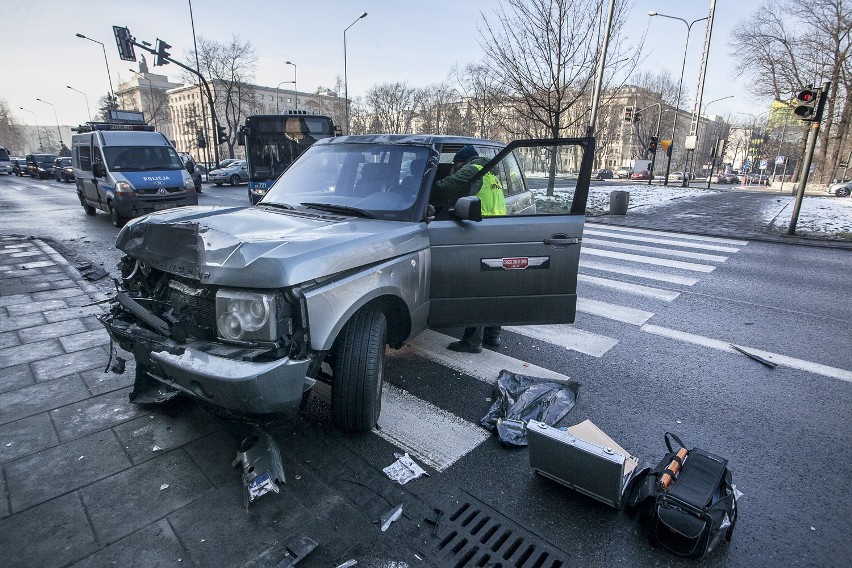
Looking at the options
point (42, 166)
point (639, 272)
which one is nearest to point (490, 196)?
point (639, 272)

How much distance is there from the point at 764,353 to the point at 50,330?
302 inches

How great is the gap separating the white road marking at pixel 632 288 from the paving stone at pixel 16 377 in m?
7.02

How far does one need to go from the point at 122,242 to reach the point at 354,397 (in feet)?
6.53

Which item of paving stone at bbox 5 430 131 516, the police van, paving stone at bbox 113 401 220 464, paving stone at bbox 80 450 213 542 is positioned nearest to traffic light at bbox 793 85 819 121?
paving stone at bbox 113 401 220 464

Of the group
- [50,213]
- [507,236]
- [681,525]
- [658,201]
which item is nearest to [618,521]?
[681,525]

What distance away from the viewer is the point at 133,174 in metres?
11.3

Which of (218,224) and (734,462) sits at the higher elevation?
(218,224)

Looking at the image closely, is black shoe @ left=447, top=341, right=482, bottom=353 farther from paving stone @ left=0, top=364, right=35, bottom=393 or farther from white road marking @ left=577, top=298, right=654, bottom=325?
paving stone @ left=0, top=364, right=35, bottom=393

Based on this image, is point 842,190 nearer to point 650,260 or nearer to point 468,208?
point 650,260

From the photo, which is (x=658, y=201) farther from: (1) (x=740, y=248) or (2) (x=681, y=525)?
(2) (x=681, y=525)

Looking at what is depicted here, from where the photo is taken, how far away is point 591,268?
8219 millimetres

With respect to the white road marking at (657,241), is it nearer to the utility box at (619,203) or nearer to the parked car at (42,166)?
the utility box at (619,203)

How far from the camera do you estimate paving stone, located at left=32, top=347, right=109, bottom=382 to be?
389cm

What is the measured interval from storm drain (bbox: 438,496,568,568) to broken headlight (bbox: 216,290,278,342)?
1.38 m
